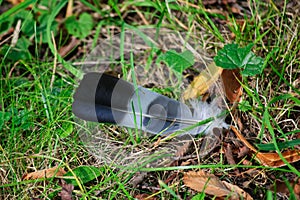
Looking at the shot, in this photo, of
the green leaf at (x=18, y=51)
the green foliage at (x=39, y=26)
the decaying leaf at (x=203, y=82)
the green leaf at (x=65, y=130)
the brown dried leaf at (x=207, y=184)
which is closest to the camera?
the brown dried leaf at (x=207, y=184)

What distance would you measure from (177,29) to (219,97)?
1.49 feet

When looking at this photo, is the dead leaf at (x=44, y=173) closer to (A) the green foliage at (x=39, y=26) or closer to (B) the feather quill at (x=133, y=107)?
(B) the feather quill at (x=133, y=107)

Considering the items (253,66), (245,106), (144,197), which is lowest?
(144,197)

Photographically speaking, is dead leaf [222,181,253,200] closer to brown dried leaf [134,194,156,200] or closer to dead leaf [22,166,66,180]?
brown dried leaf [134,194,156,200]

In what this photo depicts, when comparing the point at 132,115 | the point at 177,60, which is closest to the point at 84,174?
the point at 132,115

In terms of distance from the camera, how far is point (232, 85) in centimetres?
172

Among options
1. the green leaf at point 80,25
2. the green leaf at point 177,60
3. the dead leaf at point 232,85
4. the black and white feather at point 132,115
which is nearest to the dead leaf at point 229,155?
the black and white feather at point 132,115

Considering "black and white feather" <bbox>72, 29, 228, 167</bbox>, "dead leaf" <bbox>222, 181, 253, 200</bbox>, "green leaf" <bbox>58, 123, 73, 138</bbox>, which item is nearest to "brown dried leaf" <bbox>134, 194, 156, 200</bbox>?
"black and white feather" <bbox>72, 29, 228, 167</bbox>

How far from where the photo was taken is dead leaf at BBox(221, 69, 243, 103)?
5.57ft

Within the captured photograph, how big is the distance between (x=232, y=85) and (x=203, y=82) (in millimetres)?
135

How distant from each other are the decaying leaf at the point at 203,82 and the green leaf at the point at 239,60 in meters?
0.12

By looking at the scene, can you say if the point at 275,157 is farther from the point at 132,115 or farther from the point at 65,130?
the point at 65,130

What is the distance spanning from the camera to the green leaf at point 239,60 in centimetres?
162

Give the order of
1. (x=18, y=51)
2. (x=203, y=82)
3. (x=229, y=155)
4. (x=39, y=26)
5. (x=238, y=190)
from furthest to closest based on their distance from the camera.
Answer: (x=39, y=26) → (x=18, y=51) → (x=203, y=82) → (x=229, y=155) → (x=238, y=190)
